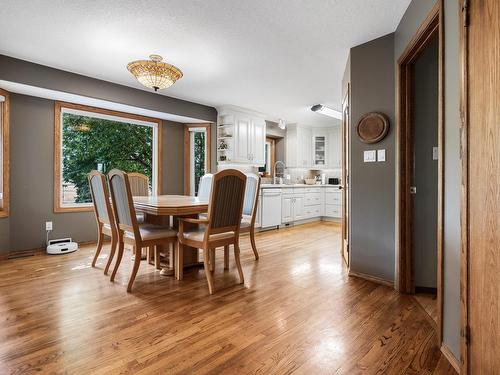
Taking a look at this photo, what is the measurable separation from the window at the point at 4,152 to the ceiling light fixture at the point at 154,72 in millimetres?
1916

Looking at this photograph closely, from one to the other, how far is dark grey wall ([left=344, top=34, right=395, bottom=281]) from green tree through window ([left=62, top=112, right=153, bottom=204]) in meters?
3.53

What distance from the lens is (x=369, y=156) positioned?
2.71 metres

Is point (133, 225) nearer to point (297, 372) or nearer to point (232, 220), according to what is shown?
point (232, 220)

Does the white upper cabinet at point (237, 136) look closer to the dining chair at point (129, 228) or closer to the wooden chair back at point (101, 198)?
the wooden chair back at point (101, 198)

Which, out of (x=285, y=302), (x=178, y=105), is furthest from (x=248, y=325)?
(x=178, y=105)

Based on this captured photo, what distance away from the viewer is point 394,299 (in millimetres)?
2299

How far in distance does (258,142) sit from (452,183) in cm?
445

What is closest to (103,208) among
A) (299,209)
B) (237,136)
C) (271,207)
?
(237,136)

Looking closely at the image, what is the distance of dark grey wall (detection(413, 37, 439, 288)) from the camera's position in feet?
7.79

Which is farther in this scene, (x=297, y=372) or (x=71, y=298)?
(x=71, y=298)

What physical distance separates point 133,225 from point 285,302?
56.2 inches

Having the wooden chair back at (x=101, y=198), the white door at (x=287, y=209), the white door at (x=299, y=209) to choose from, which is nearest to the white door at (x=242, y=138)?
the white door at (x=287, y=209)

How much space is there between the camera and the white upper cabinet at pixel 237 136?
521 cm

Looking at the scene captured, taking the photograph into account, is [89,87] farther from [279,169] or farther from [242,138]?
[279,169]
